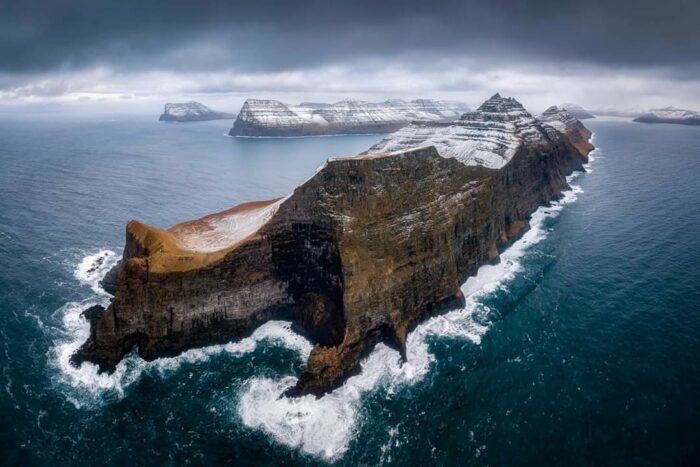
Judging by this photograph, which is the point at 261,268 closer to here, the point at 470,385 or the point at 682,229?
the point at 470,385

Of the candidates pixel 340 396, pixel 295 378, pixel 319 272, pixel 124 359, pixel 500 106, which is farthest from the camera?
pixel 500 106

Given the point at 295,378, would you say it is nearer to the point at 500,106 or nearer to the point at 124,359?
the point at 124,359

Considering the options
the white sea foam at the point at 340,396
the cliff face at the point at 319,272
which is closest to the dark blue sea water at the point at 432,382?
the white sea foam at the point at 340,396

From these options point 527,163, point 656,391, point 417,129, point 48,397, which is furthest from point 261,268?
point 417,129

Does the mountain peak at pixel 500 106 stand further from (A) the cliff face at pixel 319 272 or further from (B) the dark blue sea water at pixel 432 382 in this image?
(A) the cliff face at pixel 319 272

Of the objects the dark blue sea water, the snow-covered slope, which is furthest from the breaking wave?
the snow-covered slope

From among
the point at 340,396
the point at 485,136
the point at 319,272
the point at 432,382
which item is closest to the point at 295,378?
the point at 340,396

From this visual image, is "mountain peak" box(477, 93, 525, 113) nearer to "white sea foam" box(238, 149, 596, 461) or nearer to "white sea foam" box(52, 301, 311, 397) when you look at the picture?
"white sea foam" box(238, 149, 596, 461)
